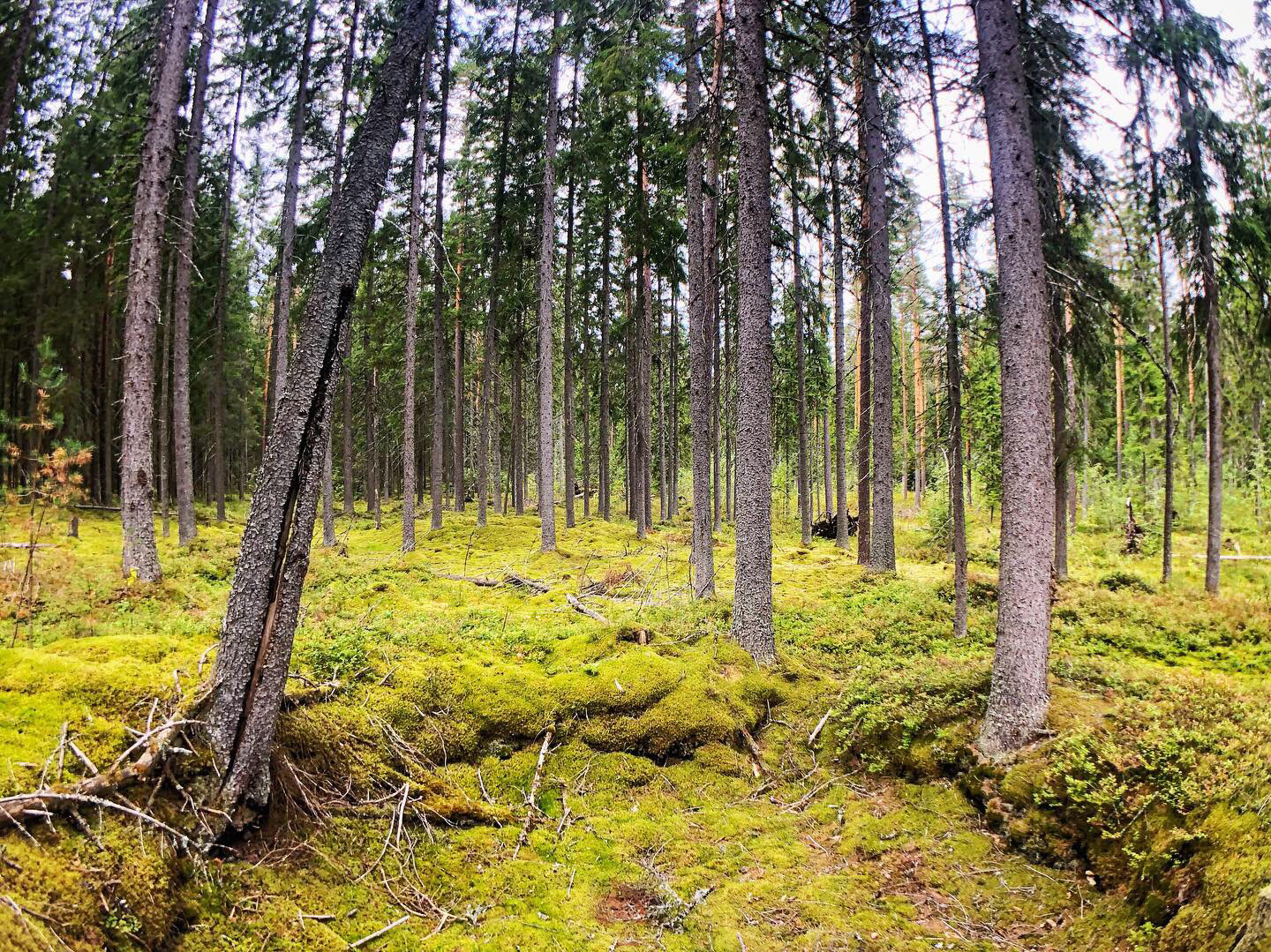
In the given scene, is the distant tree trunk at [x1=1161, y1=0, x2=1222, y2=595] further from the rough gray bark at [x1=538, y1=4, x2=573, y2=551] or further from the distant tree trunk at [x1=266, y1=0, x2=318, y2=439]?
the distant tree trunk at [x1=266, y1=0, x2=318, y2=439]

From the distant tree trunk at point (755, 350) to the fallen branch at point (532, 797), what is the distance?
324 centimetres

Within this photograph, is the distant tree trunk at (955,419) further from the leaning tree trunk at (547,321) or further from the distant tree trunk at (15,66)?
the distant tree trunk at (15,66)

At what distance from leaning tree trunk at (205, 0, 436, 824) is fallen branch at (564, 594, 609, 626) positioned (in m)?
5.72

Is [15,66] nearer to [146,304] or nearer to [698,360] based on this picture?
[146,304]

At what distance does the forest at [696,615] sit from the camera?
3.68 meters

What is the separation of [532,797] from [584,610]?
15.1ft

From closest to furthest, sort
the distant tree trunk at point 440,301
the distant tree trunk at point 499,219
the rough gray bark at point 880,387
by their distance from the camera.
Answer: the rough gray bark at point 880,387 < the distant tree trunk at point 440,301 < the distant tree trunk at point 499,219

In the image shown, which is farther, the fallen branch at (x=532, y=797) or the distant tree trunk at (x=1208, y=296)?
the distant tree trunk at (x=1208, y=296)

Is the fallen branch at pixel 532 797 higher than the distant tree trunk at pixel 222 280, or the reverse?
the distant tree trunk at pixel 222 280

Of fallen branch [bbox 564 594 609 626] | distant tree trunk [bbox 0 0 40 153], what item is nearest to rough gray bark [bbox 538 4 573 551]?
fallen branch [bbox 564 594 609 626]

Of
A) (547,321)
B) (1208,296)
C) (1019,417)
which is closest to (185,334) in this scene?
(547,321)

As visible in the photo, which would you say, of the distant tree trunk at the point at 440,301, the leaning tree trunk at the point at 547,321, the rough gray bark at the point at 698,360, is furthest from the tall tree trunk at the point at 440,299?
the rough gray bark at the point at 698,360

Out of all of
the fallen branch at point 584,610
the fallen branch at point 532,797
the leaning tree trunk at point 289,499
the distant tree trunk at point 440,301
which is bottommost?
the fallen branch at point 532,797

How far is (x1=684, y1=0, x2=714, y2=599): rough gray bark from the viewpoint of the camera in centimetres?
1187
